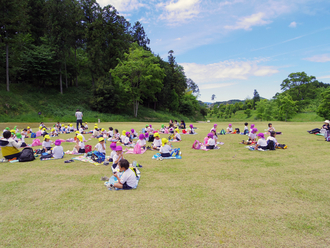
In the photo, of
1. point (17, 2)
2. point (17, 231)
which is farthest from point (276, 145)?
point (17, 2)

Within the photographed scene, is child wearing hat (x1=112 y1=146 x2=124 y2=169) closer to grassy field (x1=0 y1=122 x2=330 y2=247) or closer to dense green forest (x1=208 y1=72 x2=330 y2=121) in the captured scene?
grassy field (x1=0 y1=122 x2=330 y2=247)

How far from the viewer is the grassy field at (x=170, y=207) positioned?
3441 millimetres

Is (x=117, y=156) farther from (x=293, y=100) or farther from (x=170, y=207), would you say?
(x=293, y=100)

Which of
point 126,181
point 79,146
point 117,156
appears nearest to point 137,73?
point 79,146

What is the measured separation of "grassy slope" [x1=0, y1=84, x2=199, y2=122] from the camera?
2525 centimetres

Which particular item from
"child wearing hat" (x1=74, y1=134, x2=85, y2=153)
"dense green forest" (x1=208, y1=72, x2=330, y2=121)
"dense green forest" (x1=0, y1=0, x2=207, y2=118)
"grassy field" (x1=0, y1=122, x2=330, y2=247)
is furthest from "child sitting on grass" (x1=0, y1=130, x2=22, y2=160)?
"dense green forest" (x1=208, y1=72, x2=330, y2=121)

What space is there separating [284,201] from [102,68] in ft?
120

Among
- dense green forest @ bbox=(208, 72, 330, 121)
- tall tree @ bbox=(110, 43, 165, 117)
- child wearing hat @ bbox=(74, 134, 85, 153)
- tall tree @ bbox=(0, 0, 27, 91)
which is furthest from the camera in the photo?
dense green forest @ bbox=(208, 72, 330, 121)

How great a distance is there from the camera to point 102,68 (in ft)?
116

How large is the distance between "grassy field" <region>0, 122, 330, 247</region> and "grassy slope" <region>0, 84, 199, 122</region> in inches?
902

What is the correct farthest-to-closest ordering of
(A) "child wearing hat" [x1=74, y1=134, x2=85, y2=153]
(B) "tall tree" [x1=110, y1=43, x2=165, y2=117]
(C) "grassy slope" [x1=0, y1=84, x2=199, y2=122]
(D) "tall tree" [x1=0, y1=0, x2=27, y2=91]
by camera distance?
(B) "tall tree" [x1=110, y1=43, x2=165, y2=117]
(C) "grassy slope" [x1=0, y1=84, x2=199, y2=122]
(D) "tall tree" [x1=0, y1=0, x2=27, y2=91]
(A) "child wearing hat" [x1=74, y1=134, x2=85, y2=153]

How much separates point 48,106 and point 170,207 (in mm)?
32571

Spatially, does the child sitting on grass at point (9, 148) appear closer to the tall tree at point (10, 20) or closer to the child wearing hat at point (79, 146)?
the child wearing hat at point (79, 146)

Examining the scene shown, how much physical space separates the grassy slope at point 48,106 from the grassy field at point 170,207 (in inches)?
902
